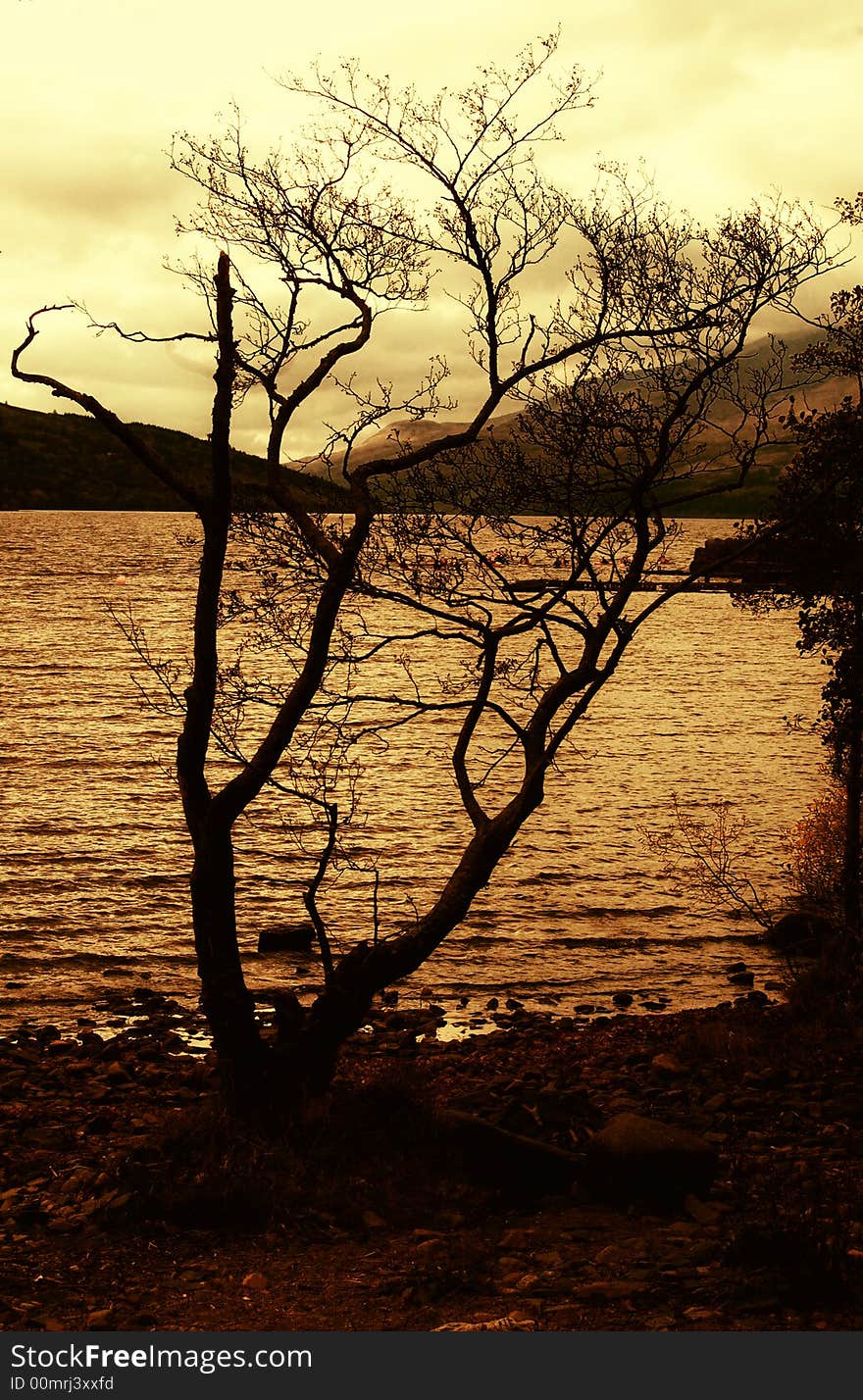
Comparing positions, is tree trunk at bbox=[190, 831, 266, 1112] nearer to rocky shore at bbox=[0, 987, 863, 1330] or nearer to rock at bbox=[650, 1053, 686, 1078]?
rocky shore at bbox=[0, 987, 863, 1330]

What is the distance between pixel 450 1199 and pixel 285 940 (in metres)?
15.2

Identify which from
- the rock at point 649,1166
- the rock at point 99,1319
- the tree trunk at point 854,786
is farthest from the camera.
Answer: the tree trunk at point 854,786

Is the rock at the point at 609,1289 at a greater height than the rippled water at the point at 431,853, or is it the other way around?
the rock at the point at 609,1289

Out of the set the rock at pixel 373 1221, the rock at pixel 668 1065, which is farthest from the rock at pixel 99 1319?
the rock at pixel 668 1065

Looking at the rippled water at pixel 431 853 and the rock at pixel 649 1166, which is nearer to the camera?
the rock at pixel 649 1166

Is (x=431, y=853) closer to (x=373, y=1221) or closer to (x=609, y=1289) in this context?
(x=373, y=1221)

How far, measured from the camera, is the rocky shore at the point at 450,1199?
11.3 metres

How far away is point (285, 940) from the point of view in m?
29.2

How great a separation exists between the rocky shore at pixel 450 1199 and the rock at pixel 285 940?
7628mm

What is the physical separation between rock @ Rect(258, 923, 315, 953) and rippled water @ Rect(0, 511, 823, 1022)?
60 centimetres

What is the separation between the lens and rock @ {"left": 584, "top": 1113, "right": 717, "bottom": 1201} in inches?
560

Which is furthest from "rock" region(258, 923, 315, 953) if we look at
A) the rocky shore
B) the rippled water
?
the rocky shore

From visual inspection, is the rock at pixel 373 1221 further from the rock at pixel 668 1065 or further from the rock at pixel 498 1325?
the rock at pixel 668 1065

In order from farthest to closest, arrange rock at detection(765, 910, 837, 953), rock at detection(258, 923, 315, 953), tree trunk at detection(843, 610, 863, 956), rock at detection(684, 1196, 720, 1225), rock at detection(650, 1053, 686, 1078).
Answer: rock at detection(765, 910, 837, 953), rock at detection(258, 923, 315, 953), tree trunk at detection(843, 610, 863, 956), rock at detection(650, 1053, 686, 1078), rock at detection(684, 1196, 720, 1225)
